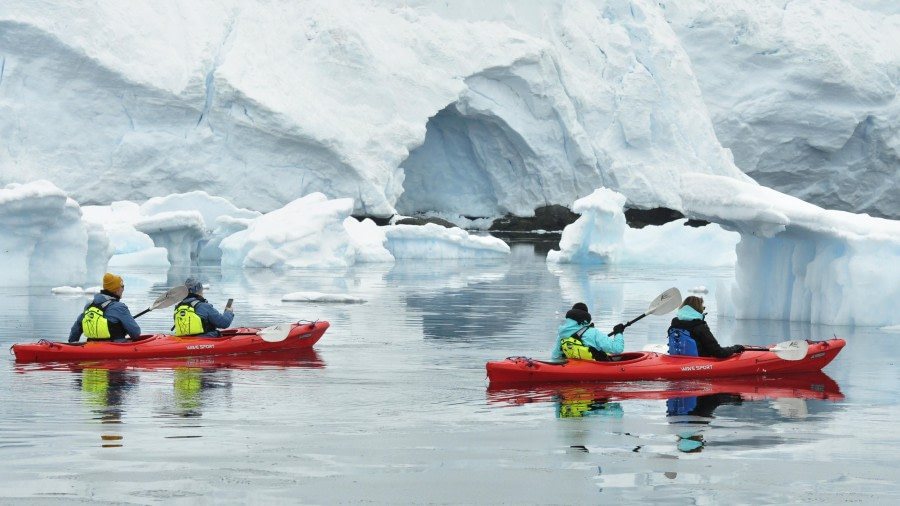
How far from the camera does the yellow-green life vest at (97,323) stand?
958cm

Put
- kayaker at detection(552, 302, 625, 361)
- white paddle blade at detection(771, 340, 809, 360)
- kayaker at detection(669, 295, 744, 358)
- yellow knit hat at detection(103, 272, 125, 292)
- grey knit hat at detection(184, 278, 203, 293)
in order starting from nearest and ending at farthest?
1. kayaker at detection(552, 302, 625, 361)
2. kayaker at detection(669, 295, 744, 358)
3. white paddle blade at detection(771, 340, 809, 360)
4. yellow knit hat at detection(103, 272, 125, 292)
5. grey knit hat at detection(184, 278, 203, 293)

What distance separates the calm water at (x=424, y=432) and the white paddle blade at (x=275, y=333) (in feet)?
0.66

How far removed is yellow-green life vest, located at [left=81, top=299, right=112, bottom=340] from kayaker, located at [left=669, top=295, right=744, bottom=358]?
424 cm

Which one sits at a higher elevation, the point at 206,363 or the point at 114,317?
the point at 114,317

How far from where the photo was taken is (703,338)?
877 centimetres

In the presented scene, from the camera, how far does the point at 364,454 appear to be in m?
5.96

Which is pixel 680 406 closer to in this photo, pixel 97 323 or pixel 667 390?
pixel 667 390

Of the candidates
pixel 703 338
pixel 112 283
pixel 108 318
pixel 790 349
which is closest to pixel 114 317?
pixel 108 318

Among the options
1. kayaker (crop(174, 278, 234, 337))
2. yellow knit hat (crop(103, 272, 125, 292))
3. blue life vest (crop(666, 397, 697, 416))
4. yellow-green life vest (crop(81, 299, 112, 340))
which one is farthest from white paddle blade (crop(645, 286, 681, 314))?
yellow-green life vest (crop(81, 299, 112, 340))

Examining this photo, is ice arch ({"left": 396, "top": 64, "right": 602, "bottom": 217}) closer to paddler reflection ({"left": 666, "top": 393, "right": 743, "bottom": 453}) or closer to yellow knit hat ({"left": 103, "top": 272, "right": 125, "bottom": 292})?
yellow knit hat ({"left": 103, "top": 272, "right": 125, "bottom": 292})

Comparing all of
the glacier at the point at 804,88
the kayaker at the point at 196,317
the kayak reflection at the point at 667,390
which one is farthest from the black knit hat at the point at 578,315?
the glacier at the point at 804,88

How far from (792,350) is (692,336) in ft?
2.65

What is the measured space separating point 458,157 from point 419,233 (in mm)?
9340

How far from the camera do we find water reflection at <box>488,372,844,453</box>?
7.13 metres
